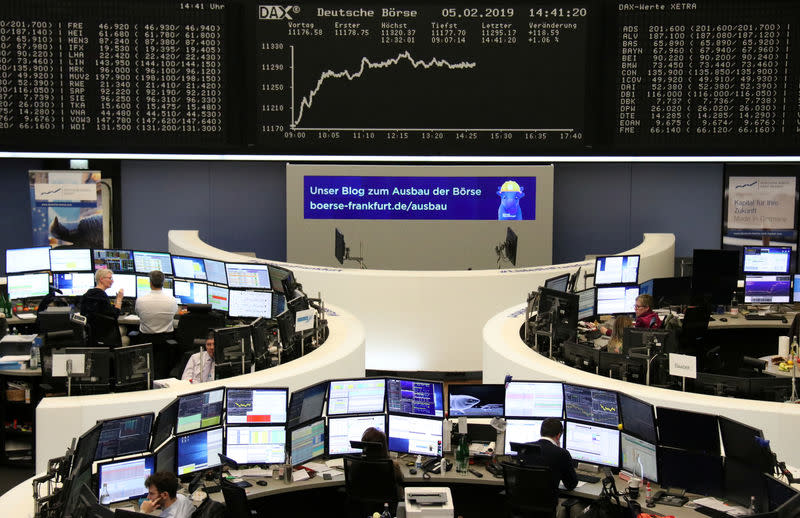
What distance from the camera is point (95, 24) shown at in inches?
391

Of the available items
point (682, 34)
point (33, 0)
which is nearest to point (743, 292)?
point (682, 34)

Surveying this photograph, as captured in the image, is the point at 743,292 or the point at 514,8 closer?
the point at 514,8

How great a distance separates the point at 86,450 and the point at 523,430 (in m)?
2.65

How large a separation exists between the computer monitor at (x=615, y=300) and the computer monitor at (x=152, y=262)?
174 inches

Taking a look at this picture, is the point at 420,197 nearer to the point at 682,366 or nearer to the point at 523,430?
the point at 682,366

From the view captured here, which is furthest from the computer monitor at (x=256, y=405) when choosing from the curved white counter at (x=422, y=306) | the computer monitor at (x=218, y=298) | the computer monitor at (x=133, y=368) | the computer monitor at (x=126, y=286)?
the computer monitor at (x=126, y=286)

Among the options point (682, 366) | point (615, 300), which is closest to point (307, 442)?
point (682, 366)

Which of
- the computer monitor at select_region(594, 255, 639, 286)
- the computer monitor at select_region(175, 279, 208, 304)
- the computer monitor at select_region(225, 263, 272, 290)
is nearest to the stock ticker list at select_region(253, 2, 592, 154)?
the computer monitor at select_region(594, 255, 639, 286)

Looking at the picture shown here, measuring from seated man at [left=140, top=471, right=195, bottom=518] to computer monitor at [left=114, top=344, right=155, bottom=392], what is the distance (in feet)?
5.20

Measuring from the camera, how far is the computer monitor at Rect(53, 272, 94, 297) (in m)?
10.1

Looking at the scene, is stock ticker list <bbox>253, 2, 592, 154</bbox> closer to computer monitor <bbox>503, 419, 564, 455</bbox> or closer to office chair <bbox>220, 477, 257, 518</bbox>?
computer monitor <bbox>503, 419, 564, 455</bbox>

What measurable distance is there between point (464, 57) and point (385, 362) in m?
3.32

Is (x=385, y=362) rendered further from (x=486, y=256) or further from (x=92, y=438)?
(x=92, y=438)

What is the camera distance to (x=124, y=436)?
17.2 ft
